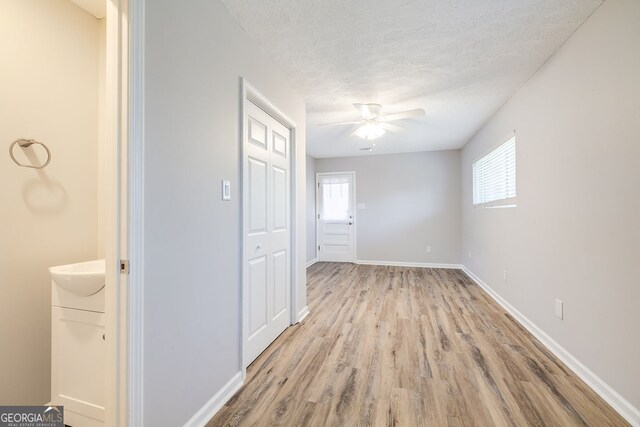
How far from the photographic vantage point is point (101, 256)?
5.85 ft

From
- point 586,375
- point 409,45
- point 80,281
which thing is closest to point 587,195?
point 586,375

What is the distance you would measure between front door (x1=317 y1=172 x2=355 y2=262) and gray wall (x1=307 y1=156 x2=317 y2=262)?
0.14 metres

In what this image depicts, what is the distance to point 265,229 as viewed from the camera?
2.27 meters

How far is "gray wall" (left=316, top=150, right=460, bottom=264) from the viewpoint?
18.5ft

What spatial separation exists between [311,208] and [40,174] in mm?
4854

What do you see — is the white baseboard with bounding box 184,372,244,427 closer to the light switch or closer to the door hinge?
the door hinge

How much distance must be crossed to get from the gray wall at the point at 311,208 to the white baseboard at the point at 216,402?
423cm

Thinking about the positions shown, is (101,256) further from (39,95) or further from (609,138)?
(609,138)

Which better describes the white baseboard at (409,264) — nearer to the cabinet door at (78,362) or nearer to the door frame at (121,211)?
the cabinet door at (78,362)

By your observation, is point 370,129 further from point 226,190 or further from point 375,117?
point 226,190

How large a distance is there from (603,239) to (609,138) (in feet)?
1.97

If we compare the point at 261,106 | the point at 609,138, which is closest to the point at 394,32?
the point at 261,106

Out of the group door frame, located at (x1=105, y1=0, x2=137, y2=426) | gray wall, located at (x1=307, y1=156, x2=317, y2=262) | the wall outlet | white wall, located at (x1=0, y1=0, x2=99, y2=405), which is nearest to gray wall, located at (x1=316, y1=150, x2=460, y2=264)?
gray wall, located at (x1=307, y1=156, x2=317, y2=262)

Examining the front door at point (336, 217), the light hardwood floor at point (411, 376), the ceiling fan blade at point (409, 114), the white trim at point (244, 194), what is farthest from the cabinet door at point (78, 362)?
the front door at point (336, 217)
